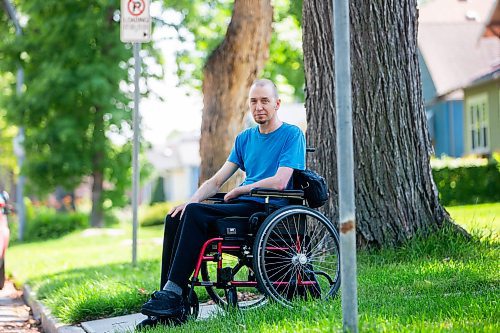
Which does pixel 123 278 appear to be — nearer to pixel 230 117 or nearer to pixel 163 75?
pixel 230 117

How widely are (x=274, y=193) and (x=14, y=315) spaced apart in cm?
365

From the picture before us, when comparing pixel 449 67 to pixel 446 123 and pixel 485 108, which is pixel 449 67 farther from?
pixel 485 108

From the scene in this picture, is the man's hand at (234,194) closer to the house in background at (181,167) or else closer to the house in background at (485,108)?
the house in background at (485,108)

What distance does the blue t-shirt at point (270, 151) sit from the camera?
6.09 m

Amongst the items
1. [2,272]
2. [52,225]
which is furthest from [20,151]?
[2,272]

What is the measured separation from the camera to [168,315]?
5.68m

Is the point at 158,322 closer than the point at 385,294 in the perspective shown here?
Yes

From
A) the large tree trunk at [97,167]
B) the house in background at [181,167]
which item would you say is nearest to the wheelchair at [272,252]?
the large tree trunk at [97,167]

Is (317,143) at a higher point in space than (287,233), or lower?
higher

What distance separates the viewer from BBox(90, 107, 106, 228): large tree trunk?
79.5 feet

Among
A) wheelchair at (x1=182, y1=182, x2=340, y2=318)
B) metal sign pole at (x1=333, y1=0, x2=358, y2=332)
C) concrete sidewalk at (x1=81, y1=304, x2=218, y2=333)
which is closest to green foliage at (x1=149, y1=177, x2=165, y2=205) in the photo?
concrete sidewalk at (x1=81, y1=304, x2=218, y2=333)

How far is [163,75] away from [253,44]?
12.4 metres

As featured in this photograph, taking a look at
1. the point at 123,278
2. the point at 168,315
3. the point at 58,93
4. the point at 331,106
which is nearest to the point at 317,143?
the point at 331,106

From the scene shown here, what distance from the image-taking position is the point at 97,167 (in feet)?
82.0
